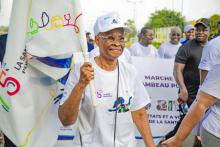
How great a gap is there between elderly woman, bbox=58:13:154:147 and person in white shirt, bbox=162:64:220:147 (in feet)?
1.24

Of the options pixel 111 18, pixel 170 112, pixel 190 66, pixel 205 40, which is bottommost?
pixel 170 112

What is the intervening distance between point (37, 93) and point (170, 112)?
348 cm

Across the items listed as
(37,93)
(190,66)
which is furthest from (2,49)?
(190,66)

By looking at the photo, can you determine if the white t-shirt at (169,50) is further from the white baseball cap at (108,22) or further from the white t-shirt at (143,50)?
the white baseball cap at (108,22)

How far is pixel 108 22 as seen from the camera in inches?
110

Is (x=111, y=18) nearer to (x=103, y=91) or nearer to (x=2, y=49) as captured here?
(x=103, y=91)

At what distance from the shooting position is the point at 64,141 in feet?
15.2

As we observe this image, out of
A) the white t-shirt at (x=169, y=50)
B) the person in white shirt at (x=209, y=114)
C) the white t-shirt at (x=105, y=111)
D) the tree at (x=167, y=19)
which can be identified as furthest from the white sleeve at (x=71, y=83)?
the tree at (x=167, y=19)

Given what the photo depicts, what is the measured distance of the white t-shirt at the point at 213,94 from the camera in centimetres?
272

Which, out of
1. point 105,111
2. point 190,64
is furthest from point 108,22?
point 190,64

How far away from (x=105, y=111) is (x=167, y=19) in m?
95.9

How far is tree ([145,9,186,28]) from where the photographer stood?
309ft

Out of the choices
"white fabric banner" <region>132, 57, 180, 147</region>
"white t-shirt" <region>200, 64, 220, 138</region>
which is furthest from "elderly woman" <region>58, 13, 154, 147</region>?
"white fabric banner" <region>132, 57, 180, 147</region>

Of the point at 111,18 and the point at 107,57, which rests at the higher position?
the point at 111,18
